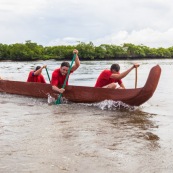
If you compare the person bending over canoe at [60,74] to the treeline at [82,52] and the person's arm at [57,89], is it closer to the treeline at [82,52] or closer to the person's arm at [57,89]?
the person's arm at [57,89]

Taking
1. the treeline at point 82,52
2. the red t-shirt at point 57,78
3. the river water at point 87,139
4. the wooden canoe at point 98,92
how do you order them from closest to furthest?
the river water at point 87,139 < the wooden canoe at point 98,92 < the red t-shirt at point 57,78 < the treeline at point 82,52

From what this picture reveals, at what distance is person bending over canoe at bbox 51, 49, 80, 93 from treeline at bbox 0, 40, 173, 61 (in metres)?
124

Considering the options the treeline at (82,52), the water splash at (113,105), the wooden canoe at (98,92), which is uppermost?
the treeline at (82,52)

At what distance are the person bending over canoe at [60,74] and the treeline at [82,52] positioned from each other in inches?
4884

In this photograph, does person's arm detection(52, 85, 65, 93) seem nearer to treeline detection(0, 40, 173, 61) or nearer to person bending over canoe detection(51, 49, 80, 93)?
person bending over canoe detection(51, 49, 80, 93)

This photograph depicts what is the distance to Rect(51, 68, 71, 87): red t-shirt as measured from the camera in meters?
10.9

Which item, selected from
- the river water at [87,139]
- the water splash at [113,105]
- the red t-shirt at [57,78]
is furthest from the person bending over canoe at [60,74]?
the water splash at [113,105]

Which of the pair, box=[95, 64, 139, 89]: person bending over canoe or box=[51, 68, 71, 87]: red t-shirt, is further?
box=[51, 68, 71, 87]: red t-shirt

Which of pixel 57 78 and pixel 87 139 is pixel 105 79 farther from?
pixel 87 139

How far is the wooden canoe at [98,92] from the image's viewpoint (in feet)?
28.7

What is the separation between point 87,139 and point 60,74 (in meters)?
5.36

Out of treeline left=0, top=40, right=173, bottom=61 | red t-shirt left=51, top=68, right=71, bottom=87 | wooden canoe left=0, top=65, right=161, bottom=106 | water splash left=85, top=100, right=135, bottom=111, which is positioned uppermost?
treeline left=0, top=40, right=173, bottom=61

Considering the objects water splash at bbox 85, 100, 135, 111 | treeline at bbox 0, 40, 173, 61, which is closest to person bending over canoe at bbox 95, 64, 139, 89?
water splash at bbox 85, 100, 135, 111

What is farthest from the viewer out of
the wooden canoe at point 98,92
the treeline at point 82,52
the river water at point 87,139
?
the treeline at point 82,52
